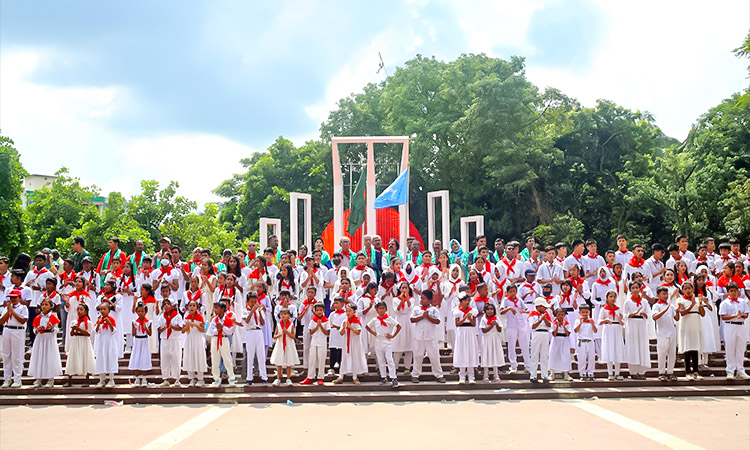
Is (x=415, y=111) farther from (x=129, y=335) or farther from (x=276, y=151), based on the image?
(x=129, y=335)

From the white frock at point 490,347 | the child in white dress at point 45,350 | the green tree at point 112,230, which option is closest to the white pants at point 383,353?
the white frock at point 490,347

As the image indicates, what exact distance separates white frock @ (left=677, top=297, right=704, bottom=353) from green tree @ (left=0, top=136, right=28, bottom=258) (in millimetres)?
24799

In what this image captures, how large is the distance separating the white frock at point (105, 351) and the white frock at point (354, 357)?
3.75 metres

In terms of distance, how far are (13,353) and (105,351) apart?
65.4 inches

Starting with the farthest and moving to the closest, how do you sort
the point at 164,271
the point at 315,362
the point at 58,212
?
the point at 58,212, the point at 164,271, the point at 315,362

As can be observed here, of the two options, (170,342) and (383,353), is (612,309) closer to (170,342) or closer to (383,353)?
(383,353)

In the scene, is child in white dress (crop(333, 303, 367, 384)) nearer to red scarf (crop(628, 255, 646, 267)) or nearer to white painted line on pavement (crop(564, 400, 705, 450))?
white painted line on pavement (crop(564, 400, 705, 450))

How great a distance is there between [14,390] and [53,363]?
684 millimetres

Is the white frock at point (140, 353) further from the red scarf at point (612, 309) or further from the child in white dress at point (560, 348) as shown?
the red scarf at point (612, 309)

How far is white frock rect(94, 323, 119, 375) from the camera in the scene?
10883 mm

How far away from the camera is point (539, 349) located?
1107 cm

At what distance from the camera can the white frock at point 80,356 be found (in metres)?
11.0

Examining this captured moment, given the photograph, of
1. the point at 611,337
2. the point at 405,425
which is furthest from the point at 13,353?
the point at 611,337

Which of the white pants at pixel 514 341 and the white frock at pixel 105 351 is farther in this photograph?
the white pants at pixel 514 341
